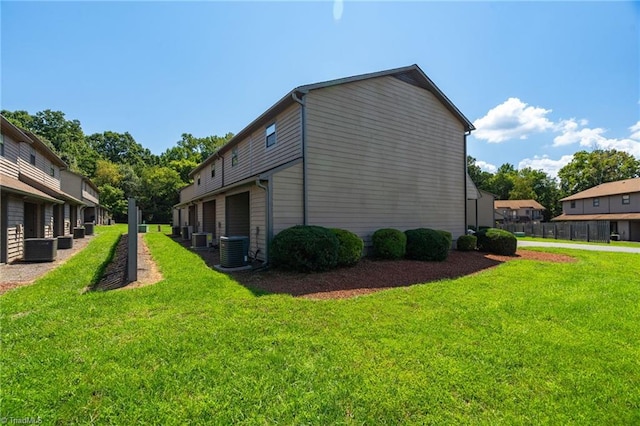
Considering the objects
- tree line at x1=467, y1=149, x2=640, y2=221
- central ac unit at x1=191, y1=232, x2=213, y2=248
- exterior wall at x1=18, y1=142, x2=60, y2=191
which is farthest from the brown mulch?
tree line at x1=467, y1=149, x2=640, y2=221

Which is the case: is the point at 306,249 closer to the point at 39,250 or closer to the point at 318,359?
the point at 318,359

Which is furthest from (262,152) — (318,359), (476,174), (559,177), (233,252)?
(559,177)

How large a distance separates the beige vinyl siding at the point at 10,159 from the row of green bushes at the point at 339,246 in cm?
1262

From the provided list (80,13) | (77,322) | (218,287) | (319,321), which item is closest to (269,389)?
(319,321)

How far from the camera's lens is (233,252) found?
866cm

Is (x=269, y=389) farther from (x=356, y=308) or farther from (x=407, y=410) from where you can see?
(x=356, y=308)

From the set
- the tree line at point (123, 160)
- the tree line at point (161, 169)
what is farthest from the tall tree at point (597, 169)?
the tree line at point (123, 160)

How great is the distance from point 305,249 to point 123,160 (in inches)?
2984

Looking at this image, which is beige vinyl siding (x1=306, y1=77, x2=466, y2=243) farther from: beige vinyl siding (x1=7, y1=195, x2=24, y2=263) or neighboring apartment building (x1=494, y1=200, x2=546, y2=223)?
neighboring apartment building (x1=494, y1=200, x2=546, y2=223)

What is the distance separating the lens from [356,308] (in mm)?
5078

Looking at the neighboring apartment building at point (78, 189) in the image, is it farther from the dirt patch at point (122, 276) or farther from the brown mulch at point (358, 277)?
the brown mulch at point (358, 277)

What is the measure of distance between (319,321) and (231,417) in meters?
2.21

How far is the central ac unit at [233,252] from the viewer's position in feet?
28.2

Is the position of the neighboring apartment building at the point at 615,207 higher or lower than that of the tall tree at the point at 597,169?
lower
